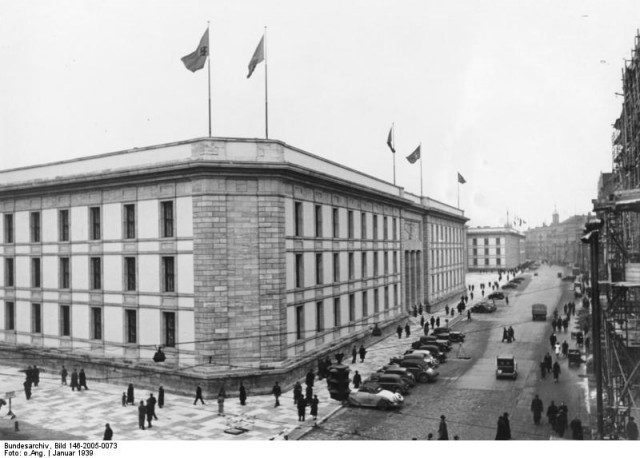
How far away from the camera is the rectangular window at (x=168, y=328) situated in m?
30.4

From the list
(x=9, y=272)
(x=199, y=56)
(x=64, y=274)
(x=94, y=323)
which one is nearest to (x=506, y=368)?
(x=199, y=56)

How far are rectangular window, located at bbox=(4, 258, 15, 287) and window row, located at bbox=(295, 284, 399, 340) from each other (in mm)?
20968

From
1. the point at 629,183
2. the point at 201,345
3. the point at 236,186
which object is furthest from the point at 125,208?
the point at 629,183

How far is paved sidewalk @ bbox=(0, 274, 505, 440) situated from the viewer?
23.0 metres

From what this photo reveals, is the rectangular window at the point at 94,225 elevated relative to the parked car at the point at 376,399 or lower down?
elevated

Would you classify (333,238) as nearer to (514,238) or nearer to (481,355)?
(481,355)

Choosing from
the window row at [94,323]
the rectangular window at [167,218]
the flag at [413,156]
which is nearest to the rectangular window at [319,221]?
the rectangular window at [167,218]

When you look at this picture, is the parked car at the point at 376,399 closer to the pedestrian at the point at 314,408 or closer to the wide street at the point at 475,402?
the wide street at the point at 475,402

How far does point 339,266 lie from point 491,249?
348ft

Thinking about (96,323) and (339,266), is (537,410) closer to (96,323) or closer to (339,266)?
(339,266)

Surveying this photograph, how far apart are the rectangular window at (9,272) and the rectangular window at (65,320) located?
5.85 m

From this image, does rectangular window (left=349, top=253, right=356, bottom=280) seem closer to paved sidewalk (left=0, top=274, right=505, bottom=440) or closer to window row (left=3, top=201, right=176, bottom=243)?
paved sidewalk (left=0, top=274, right=505, bottom=440)

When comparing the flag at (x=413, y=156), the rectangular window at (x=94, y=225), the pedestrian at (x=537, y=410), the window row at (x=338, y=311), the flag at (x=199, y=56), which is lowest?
the pedestrian at (x=537, y=410)

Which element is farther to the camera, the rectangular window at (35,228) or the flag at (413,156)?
the flag at (413,156)
